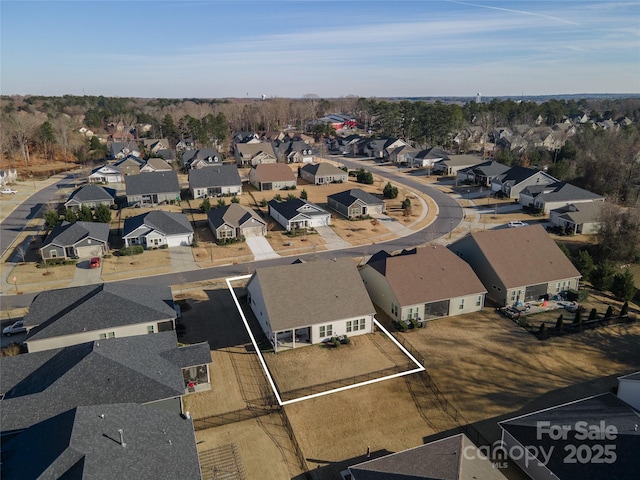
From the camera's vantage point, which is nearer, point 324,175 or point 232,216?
point 232,216

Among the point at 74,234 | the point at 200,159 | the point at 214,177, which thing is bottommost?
the point at 74,234

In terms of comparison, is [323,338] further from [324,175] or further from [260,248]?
[324,175]

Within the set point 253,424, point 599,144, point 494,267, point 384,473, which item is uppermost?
point 599,144

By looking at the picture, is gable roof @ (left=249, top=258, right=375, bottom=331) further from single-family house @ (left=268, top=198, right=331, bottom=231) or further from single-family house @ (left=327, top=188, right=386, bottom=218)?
single-family house @ (left=327, top=188, right=386, bottom=218)

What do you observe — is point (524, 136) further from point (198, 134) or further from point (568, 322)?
point (568, 322)

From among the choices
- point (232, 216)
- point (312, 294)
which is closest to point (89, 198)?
point (232, 216)

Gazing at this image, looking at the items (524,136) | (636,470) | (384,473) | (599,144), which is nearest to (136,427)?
(384,473)
